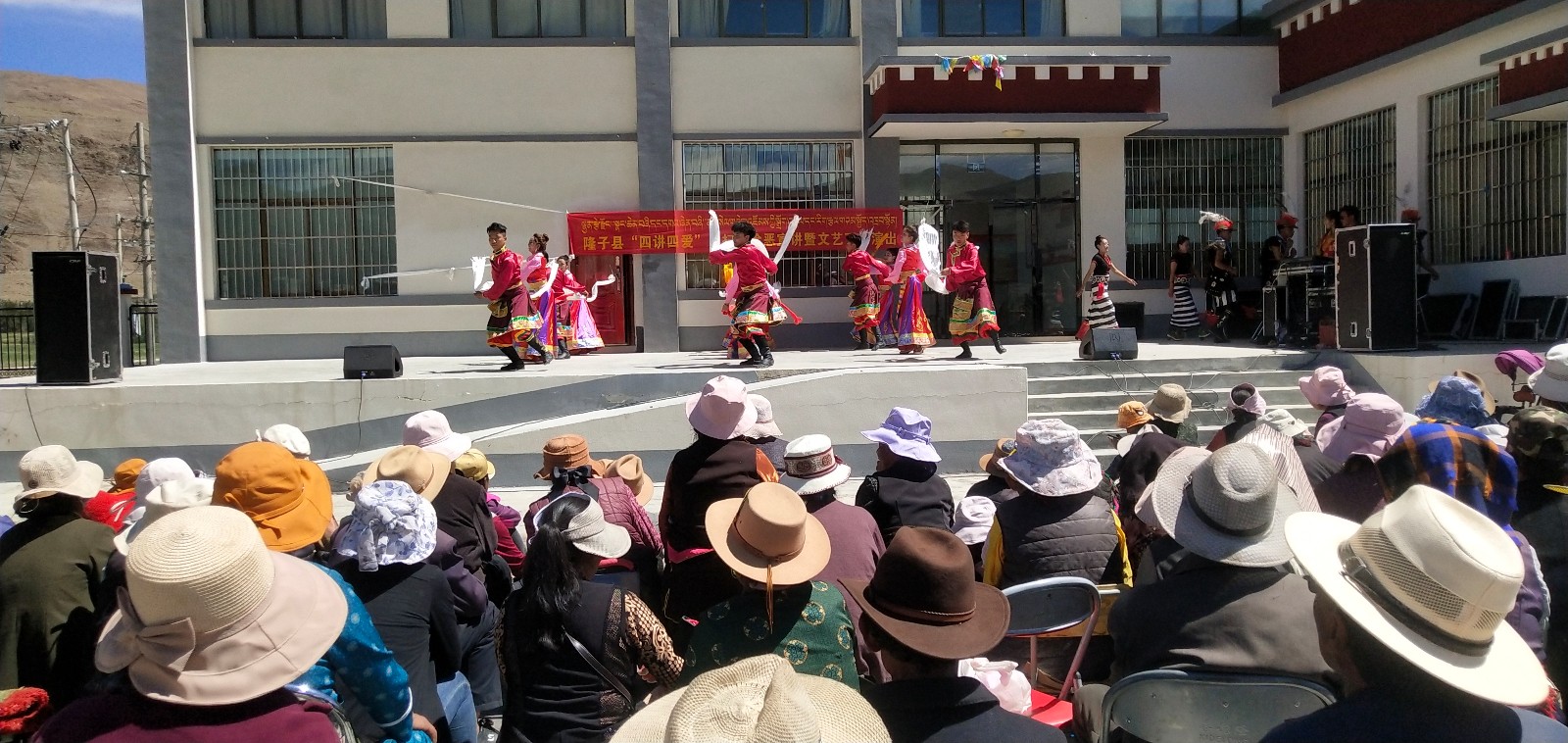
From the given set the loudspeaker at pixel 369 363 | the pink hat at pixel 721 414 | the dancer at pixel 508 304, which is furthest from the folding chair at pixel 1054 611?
the dancer at pixel 508 304

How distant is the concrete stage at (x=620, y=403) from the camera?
10.0m

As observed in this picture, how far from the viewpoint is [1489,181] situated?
12.7 m

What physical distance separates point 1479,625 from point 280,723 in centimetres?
208

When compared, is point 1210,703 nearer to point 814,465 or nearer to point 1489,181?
point 814,465

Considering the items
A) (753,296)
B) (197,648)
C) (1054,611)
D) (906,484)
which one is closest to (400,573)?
(197,648)

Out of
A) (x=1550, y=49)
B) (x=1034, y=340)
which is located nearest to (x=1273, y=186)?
(x=1034, y=340)

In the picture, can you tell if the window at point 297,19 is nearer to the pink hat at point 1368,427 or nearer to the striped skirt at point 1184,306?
the striped skirt at point 1184,306

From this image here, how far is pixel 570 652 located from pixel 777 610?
2.07 feet

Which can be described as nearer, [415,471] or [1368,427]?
[415,471]

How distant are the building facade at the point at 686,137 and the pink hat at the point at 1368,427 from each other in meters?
10.5

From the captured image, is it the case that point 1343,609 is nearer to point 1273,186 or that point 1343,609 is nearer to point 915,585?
point 915,585

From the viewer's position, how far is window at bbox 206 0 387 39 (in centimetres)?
1541

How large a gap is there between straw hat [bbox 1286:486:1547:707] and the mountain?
59.2 meters

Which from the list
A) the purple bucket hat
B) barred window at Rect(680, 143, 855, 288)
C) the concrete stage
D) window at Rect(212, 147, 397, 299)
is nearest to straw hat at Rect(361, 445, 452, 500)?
the purple bucket hat
